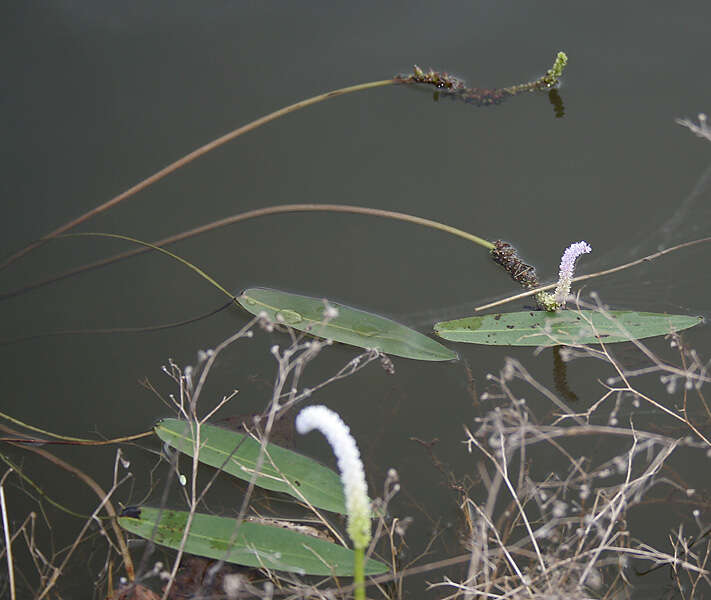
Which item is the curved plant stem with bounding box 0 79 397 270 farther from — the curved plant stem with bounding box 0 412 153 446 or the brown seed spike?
the brown seed spike

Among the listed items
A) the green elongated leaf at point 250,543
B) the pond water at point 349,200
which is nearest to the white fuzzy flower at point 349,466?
the green elongated leaf at point 250,543

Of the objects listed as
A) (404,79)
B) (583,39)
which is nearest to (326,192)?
(404,79)

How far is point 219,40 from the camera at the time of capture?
2.76m

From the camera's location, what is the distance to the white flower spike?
1.82m

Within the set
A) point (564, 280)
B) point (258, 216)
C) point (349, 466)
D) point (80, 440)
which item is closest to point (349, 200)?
point (258, 216)

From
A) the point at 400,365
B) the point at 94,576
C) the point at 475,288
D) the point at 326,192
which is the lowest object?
the point at 94,576

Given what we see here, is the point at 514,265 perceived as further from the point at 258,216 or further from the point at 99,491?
the point at 99,491

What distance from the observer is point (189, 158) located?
2447 mm

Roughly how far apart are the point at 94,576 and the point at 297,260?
1.01m

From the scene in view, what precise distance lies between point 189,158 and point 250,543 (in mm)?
1316

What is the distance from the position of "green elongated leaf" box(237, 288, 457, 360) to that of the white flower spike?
0.30 m

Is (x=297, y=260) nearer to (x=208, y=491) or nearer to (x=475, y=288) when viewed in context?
(x=475, y=288)

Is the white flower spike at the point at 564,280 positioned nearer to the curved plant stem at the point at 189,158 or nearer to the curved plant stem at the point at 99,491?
the curved plant stem at the point at 189,158

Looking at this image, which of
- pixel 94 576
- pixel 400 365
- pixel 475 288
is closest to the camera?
pixel 94 576
